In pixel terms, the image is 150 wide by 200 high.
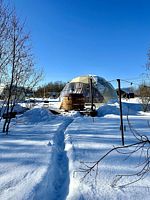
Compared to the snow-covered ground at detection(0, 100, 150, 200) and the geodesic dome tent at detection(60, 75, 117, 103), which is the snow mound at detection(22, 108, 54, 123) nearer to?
the snow-covered ground at detection(0, 100, 150, 200)

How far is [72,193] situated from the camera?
3031 mm

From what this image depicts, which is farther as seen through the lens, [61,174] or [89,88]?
[89,88]

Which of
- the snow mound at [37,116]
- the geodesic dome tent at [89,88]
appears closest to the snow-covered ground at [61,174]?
the snow mound at [37,116]

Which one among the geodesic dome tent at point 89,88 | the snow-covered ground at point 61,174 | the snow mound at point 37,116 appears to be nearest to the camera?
the snow-covered ground at point 61,174

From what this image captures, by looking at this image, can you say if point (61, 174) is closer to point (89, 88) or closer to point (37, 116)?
point (37, 116)

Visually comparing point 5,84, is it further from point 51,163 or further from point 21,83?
point 51,163

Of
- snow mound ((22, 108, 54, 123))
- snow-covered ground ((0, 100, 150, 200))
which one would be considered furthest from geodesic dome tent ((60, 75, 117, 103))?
snow-covered ground ((0, 100, 150, 200))

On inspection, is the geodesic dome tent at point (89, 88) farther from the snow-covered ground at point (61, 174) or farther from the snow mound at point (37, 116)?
the snow-covered ground at point (61, 174)

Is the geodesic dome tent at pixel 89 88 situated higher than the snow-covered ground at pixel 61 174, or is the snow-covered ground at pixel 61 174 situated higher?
the geodesic dome tent at pixel 89 88

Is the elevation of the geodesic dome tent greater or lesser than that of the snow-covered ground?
greater

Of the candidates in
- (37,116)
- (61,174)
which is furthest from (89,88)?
(61,174)

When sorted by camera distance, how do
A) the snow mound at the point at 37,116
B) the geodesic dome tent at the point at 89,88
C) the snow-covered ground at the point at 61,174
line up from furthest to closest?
1. the geodesic dome tent at the point at 89,88
2. the snow mound at the point at 37,116
3. the snow-covered ground at the point at 61,174

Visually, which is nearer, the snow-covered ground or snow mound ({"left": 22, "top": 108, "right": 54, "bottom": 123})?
the snow-covered ground

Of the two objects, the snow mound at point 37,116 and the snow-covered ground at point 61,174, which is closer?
the snow-covered ground at point 61,174
